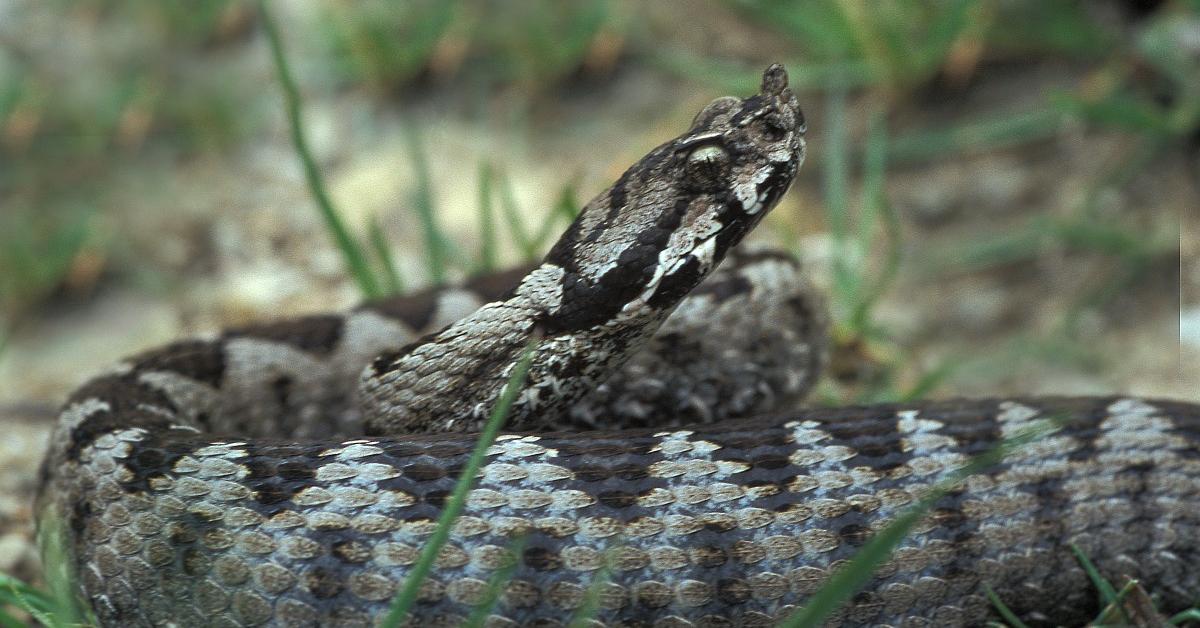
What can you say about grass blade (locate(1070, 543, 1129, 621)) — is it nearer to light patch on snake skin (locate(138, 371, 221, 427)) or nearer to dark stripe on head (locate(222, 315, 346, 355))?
dark stripe on head (locate(222, 315, 346, 355))

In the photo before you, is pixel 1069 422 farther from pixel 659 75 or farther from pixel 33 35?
pixel 33 35

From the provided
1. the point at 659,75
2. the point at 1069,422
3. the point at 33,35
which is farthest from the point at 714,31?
the point at 33,35

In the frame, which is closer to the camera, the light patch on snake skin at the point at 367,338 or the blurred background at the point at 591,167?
the light patch on snake skin at the point at 367,338

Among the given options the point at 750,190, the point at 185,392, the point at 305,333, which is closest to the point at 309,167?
the point at 305,333

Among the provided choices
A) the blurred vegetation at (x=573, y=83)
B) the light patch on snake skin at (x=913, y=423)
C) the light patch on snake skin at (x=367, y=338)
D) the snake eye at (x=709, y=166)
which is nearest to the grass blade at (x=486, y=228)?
the blurred vegetation at (x=573, y=83)

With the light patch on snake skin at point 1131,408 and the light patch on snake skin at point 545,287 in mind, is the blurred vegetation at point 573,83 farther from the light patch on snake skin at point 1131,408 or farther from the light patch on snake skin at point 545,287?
the light patch on snake skin at point 545,287

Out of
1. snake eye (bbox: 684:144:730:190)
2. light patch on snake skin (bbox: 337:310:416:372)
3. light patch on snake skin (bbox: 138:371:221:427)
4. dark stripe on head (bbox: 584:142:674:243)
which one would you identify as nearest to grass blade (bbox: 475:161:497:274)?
light patch on snake skin (bbox: 337:310:416:372)

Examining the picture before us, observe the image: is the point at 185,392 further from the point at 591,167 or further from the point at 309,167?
the point at 591,167
